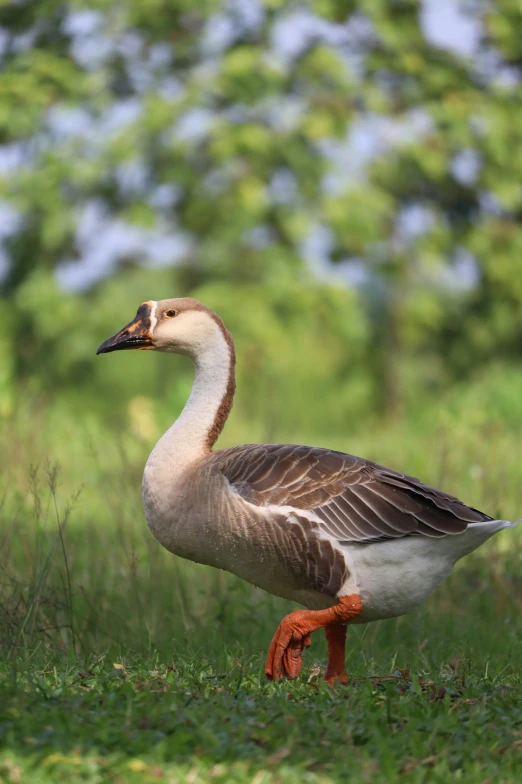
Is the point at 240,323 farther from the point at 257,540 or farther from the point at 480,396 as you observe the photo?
the point at 257,540

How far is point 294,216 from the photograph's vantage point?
1833cm

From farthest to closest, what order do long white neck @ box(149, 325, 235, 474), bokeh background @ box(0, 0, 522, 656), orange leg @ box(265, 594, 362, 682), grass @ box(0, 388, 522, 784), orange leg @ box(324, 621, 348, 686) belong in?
bokeh background @ box(0, 0, 522, 656), long white neck @ box(149, 325, 235, 474), orange leg @ box(324, 621, 348, 686), orange leg @ box(265, 594, 362, 682), grass @ box(0, 388, 522, 784)

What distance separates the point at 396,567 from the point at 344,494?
0.44 m

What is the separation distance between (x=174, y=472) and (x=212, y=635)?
117 centimetres

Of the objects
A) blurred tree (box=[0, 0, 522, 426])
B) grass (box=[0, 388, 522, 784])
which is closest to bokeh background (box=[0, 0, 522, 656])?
blurred tree (box=[0, 0, 522, 426])

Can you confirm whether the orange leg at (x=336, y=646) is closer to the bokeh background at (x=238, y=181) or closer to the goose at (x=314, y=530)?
the goose at (x=314, y=530)

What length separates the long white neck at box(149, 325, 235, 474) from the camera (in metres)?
5.41

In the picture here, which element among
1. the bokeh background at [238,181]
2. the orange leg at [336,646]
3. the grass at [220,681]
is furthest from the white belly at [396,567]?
the bokeh background at [238,181]

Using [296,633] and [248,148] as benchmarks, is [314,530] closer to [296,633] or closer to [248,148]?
[296,633]

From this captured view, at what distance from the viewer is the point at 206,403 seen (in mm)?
5527

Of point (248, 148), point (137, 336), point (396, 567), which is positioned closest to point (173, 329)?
point (137, 336)

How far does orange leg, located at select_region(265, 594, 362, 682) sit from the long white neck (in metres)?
1.06

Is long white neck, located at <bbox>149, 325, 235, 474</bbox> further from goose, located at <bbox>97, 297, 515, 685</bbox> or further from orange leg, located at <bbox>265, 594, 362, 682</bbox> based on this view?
orange leg, located at <bbox>265, 594, 362, 682</bbox>

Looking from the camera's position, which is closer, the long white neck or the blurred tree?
the long white neck
